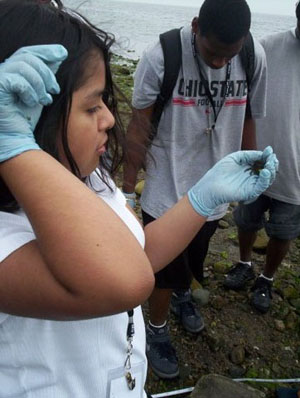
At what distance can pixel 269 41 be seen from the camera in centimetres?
286

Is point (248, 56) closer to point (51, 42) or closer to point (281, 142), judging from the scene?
point (281, 142)

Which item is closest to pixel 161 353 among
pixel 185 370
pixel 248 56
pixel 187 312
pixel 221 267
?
pixel 185 370

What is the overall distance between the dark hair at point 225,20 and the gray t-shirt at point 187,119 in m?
0.15

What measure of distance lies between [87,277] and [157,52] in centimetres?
166

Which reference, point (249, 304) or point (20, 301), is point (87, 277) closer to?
point (20, 301)

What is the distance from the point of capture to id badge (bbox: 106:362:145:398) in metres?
1.19

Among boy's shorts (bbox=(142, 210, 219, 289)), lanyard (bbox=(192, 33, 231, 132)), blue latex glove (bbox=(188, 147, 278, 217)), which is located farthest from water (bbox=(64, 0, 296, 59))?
boy's shorts (bbox=(142, 210, 219, 289))

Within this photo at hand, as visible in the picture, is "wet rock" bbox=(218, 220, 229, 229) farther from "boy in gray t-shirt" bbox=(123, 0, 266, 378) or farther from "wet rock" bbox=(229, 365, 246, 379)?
"wet rock" bbox=(229, 365, 246, 379)

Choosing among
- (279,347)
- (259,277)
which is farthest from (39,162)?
(259,277)

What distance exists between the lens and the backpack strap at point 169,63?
7.14 ft

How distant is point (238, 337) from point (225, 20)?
2.16 meters

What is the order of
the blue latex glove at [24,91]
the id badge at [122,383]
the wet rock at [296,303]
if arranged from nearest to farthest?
the blue latex glove at [24,91], the id badge at [122,383], the wet rock at [296,303]

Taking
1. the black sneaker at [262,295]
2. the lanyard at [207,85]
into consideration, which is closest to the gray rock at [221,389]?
the black sneaker at [262,295]

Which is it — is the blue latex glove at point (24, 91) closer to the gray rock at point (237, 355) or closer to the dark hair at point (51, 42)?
the dark hair at point (51, 42)
